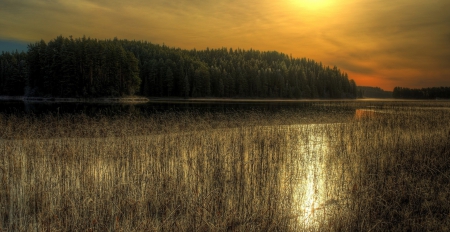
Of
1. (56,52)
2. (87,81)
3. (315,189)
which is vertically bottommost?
(315,189)

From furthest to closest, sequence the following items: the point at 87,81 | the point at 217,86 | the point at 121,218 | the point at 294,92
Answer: the point at 294,92, the point at 217,86, the point at 87,81, the point at 121,218

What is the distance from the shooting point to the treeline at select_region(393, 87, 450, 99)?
153250mm

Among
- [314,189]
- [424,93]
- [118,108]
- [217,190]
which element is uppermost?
[424,93]

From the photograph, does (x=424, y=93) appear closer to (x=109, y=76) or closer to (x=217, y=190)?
(x=109, y=76)

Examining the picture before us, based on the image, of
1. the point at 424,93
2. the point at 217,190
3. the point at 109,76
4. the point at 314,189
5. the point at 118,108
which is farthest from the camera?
the point at 424,93

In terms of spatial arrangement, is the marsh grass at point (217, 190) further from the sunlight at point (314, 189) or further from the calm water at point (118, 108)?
the calm water at point (118, 108)

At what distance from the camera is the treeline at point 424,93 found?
153 metres

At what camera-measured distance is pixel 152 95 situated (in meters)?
116

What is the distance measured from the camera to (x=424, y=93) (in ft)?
559

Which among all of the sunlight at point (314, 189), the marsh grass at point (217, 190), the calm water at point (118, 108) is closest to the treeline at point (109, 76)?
the calm water at point (118, 108)

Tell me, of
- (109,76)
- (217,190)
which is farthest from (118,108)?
(109,76)

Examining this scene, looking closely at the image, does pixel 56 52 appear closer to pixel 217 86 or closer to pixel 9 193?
pixel 217 86

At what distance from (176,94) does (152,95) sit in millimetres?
8830

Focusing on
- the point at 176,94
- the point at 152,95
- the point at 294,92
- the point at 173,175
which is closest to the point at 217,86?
the point at 176,94
